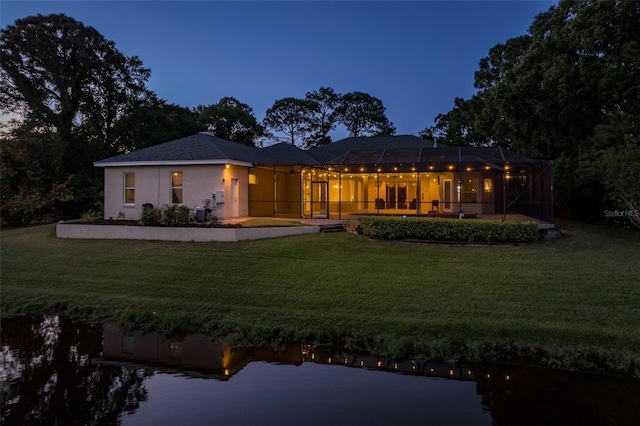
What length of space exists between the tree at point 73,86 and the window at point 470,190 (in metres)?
19.8

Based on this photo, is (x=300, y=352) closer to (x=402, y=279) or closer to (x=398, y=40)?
(x=402, y=279)

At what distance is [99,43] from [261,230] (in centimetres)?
2533

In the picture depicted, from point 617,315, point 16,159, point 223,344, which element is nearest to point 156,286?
point 223,344

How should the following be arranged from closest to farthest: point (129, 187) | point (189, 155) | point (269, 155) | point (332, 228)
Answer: point (332, 228) < point (189, 155) < point (129, 187) < point (269, 155)

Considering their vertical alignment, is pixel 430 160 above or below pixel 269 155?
below

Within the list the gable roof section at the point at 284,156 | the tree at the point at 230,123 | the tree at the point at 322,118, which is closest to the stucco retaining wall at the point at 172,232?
the gable roof section at the point at 284,156

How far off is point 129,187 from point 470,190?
1611 cm

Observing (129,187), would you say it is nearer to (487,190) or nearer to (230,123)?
(487,190)

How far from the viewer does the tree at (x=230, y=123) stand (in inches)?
1426

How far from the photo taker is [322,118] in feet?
145

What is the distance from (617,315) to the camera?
289 inches

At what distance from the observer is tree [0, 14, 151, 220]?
78.2ft

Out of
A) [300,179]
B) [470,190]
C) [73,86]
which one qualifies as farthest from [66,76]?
[470,190]

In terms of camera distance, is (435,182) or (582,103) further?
(435,182)
